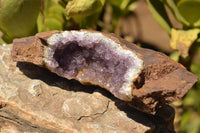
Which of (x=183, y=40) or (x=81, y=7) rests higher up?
(x=81, y=7)

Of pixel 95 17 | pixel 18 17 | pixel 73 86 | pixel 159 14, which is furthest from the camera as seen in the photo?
pixel 95 17

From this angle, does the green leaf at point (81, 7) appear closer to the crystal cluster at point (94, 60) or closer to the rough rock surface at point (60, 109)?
the crystal cluster at point (94, 60)

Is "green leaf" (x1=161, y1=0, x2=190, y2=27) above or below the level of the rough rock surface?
above

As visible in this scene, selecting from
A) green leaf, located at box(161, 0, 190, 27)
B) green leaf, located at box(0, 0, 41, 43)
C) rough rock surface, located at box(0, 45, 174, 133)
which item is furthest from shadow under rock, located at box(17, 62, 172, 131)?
green leaf, located at box(161, 0, 190, 27)

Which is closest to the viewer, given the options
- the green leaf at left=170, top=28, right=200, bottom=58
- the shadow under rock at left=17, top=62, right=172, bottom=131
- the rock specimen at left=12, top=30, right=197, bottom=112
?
the rock specimen at left=12, top=30, right=197, bottom=112

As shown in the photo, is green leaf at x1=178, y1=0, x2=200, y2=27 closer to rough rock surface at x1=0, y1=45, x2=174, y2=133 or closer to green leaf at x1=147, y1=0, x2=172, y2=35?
green leaf at x1=147, y1=0, x2=172, y2=35

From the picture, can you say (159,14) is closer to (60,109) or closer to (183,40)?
(183,40)

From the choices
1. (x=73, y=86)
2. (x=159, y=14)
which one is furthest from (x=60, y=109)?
(x=159, y=14)
